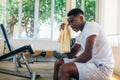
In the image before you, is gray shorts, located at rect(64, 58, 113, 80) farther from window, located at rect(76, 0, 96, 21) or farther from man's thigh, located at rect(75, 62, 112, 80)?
window, located at rect(76, 0, 96, 21)

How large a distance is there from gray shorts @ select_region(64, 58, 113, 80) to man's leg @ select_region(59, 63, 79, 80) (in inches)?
1.3

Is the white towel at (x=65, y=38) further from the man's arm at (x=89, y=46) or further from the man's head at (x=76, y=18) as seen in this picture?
the man's arm at (x=89, y=46)

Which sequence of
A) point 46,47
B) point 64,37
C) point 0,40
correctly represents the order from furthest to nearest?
point 46,47 → point 0,40 → point 64,37

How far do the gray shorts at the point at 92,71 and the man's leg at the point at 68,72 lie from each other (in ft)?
0.11

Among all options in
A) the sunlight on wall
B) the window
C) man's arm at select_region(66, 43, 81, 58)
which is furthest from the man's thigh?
the window

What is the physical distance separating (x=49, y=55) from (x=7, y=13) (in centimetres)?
179

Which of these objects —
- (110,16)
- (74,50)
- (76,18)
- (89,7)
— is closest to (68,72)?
(76,18)

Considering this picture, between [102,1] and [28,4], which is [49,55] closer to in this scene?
[28,4]

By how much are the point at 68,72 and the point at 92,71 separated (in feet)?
0.72

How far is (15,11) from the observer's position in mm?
6121

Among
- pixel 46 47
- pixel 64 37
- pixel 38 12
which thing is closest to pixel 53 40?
pixel 46 47

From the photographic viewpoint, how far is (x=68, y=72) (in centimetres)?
160

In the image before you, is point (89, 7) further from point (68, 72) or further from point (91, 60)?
point (68, 72)

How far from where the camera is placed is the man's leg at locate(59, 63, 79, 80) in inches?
62.5
